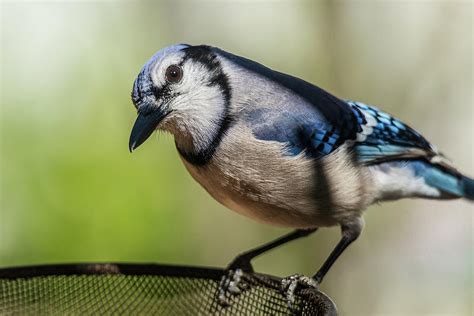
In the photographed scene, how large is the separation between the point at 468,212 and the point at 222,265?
185 cm

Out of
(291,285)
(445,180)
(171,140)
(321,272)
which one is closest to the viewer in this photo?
(291,285)

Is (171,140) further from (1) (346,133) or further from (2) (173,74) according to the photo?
(2) (173,74)

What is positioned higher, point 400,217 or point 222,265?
point 400,217

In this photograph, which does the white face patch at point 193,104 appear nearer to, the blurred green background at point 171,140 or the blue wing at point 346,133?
the blue wing at point 346,133

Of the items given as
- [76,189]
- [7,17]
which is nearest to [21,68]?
[7,17]

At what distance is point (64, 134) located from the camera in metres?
4.13

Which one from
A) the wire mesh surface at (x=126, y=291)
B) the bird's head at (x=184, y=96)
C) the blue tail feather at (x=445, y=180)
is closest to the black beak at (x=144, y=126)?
the bird's head at (x=184, y=96)

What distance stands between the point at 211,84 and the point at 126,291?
0.78 meters

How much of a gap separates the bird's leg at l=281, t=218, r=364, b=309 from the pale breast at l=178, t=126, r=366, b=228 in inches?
4.6

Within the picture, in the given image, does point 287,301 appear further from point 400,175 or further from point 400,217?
point 400,217

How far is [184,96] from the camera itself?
2.19 metres

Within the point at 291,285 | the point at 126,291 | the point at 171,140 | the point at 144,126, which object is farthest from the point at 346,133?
the point at 171,140

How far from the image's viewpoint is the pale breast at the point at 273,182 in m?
2.18

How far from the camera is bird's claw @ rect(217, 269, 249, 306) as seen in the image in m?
2.25
